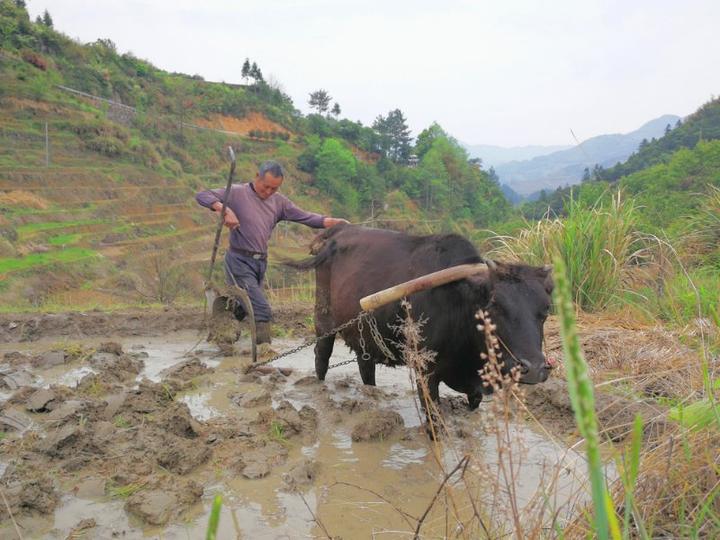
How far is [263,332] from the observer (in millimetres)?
6668

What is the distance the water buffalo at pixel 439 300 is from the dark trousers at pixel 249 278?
1028mm

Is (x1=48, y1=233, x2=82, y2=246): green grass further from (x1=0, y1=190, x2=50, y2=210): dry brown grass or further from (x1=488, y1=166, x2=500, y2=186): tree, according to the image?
(x1=488, y1=166, x2=500, y2=186): tree

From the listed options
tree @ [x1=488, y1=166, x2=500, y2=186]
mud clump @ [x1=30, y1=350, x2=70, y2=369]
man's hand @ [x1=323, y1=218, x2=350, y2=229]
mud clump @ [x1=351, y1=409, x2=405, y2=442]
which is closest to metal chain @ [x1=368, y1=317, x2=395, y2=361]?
mud clump @ [x1=351, y1=409, x2=405, y2=442]

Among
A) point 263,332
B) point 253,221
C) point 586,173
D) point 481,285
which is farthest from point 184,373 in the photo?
point 586,173

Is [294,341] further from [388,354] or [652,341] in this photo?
[652,341]

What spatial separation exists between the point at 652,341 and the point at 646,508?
3610 millimetres

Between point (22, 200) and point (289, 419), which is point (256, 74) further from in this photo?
point (289, 419)

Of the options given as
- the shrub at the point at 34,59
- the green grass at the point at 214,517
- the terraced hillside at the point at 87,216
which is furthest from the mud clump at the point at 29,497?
the shrub at the point at 34,59

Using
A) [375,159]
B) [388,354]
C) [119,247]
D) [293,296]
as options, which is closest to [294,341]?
[293,296]

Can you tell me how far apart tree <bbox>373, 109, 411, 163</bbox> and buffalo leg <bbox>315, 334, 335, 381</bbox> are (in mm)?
76504

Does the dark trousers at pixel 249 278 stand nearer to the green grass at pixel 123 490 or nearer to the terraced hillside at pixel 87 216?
the green grass at pixel 123 490

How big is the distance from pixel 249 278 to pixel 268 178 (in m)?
1.09

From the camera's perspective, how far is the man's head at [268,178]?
6.32 metres

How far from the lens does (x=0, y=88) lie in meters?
36.8
